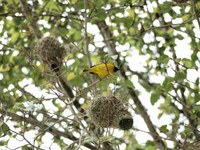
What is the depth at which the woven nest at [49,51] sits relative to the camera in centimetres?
281

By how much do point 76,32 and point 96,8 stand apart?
1.08m

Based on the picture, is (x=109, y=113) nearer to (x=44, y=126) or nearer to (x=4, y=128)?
(x=4, y=128)

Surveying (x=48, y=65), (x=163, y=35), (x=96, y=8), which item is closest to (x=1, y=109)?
(x=48, y=65)

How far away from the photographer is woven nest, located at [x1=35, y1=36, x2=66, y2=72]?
9.23 feet

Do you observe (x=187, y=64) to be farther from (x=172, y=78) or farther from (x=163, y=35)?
(x=163, y=35)

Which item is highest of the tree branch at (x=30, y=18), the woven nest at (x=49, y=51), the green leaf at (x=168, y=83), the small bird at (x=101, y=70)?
the tree branch at (x=30, y=18)

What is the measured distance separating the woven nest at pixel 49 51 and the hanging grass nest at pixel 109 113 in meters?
0.47

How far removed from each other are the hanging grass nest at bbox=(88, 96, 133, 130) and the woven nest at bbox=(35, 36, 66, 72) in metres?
0.47

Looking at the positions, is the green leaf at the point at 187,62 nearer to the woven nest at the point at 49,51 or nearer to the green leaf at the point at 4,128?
the woven nest at the point at 49,51

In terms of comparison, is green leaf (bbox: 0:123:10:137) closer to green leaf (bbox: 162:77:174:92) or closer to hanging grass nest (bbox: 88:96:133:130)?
hanging grass nest (bbox: 88:96:133:130)

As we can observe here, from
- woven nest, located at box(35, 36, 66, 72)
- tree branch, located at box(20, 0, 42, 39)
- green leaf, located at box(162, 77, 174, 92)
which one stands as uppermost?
tree branch, located at box(20, 0, 42, 39)

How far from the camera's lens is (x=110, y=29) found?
4.16 meters

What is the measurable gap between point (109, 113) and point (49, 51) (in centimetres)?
65

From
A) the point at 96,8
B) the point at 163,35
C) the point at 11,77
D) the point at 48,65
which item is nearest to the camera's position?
the point at 48,65
